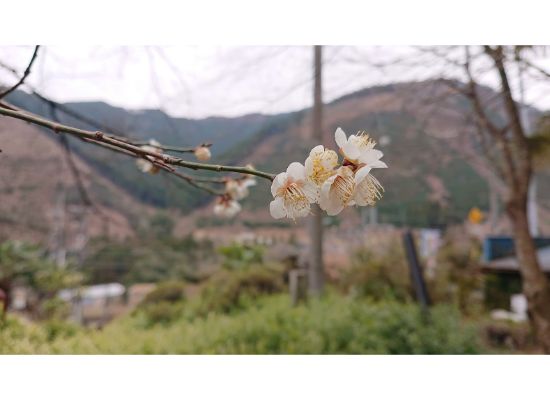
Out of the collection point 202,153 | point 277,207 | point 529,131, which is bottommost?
point 277,207

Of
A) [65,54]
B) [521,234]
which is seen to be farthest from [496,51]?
[65,54]

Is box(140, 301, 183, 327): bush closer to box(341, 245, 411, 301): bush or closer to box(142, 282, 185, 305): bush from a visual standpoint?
box(142, 282, 185, 305): bush

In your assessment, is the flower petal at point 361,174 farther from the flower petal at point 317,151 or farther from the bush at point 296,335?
the bush at point 296,335

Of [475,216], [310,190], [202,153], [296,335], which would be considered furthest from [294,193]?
[475,216]

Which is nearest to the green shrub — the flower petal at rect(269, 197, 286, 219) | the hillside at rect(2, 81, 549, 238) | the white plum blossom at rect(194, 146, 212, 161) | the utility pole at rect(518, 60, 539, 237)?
the hillside at rect(2, 81, 549, 238)

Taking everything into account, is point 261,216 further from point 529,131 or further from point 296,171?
point 296,171

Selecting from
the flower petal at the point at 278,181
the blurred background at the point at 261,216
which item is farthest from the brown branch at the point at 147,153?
the blurred background at the point at 261,216
